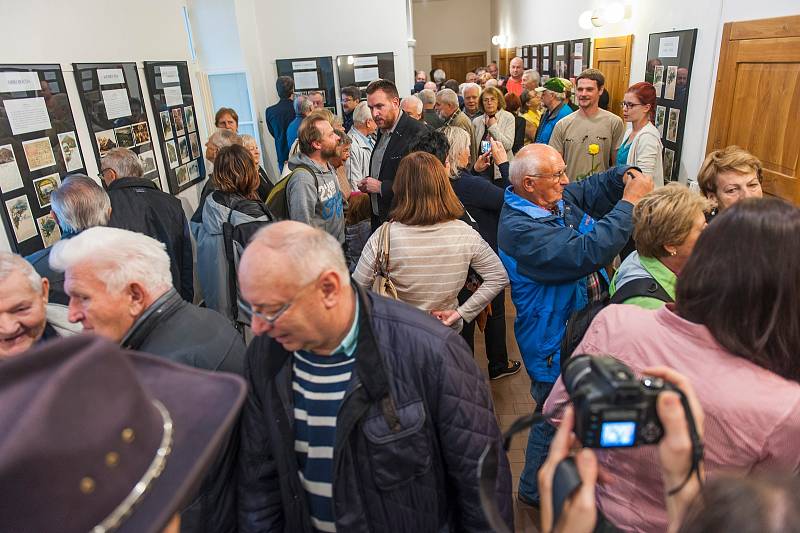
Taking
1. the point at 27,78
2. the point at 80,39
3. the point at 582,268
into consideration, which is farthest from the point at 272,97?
the point at 582,268

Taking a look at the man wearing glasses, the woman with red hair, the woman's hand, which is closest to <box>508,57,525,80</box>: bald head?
the man wearing glasses

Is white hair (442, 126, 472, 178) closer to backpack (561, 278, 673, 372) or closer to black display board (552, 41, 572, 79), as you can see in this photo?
backpack (561, 278, 673, 372)

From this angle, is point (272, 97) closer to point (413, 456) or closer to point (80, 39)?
point (80, 39)

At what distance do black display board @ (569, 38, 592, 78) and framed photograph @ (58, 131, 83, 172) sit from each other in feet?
20.2

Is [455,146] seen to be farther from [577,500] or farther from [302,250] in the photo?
[577,500]

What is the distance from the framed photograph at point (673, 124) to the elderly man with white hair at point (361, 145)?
2.64m

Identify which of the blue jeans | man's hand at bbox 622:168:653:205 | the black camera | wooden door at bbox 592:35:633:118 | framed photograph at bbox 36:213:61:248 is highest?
wooden door at bbox 592:35:633:118

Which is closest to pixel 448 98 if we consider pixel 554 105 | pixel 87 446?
pixel 554 105

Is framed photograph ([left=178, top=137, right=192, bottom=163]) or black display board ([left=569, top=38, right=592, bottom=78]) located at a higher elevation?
black display board ([left=569, top=38, right=592, bottom=78])

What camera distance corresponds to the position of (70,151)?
3.24 metres

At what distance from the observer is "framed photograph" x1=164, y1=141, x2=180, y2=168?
14.7 feet

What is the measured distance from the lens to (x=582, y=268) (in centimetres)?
212

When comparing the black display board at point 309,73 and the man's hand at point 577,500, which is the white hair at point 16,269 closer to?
the man's hand at point 577,500

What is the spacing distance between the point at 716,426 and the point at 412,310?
0.76m
